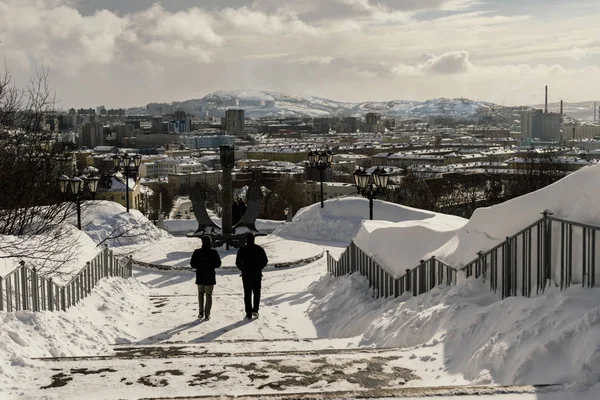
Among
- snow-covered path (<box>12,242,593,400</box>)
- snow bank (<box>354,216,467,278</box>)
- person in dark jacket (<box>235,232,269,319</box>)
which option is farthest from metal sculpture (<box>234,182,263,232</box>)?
snow-covered path (<box>12,242,593,400</box>)

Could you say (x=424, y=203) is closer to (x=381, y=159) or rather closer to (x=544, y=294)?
(x=544, y=294)

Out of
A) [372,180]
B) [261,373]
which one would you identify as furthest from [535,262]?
[372,180]

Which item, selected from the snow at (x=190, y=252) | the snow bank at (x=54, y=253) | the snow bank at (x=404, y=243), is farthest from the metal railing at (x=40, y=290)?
the snow at (x=190, y=252)

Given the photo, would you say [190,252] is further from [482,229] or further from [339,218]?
[482,229]

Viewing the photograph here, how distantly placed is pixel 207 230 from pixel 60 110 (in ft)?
19.3

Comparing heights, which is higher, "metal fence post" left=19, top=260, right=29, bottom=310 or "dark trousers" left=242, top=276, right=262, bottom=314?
"metal fence post" left=19, top=260, right=29, bottom=310

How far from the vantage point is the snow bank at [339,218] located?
22.6 m

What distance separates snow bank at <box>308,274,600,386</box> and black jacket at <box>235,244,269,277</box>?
6.92 ft

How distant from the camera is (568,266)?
6430mm

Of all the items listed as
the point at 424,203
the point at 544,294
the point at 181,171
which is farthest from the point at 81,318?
the point at 181,171

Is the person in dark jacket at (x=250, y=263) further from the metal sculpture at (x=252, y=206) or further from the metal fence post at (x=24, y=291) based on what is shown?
the metal sculpture at (x=252, y=206)

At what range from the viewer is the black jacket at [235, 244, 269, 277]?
10.2 meters

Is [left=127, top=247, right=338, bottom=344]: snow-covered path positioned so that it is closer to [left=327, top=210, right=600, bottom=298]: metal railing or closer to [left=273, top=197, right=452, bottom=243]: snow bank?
[left=327, top=210, right=600, bottom=298]: metal railing

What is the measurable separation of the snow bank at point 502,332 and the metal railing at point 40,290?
4.04 meters
